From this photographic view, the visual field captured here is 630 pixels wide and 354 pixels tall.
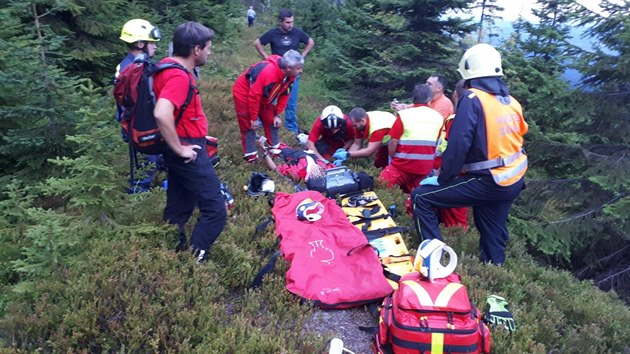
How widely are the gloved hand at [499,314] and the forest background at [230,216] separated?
120 mm

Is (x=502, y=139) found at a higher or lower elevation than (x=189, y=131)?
higher

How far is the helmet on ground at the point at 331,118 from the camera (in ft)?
26.3

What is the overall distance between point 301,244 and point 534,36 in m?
10.5

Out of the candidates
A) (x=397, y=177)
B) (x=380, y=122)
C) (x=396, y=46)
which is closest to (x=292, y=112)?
(x=380, y=122)

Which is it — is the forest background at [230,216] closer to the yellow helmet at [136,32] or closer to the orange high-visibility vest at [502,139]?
the yellow helmet at [136,32]

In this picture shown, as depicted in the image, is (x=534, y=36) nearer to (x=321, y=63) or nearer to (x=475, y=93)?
(x=475, y=93)

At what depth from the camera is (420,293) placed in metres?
3.58

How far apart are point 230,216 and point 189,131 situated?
6.71 feet

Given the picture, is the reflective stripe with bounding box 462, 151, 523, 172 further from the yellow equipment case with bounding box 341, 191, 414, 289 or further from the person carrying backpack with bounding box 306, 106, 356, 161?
the person carrying backpack with bounding box 306, 106, 356, 161

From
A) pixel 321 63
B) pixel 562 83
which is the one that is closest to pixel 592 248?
pixel 562 83

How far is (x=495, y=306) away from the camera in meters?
4.31

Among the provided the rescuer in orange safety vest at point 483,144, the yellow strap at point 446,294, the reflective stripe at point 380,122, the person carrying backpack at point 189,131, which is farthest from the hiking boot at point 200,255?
the reflective stripe at point 380,122

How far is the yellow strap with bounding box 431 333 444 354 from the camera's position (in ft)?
11.1

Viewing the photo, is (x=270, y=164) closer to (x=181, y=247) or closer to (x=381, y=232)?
(x=381, y=232)
